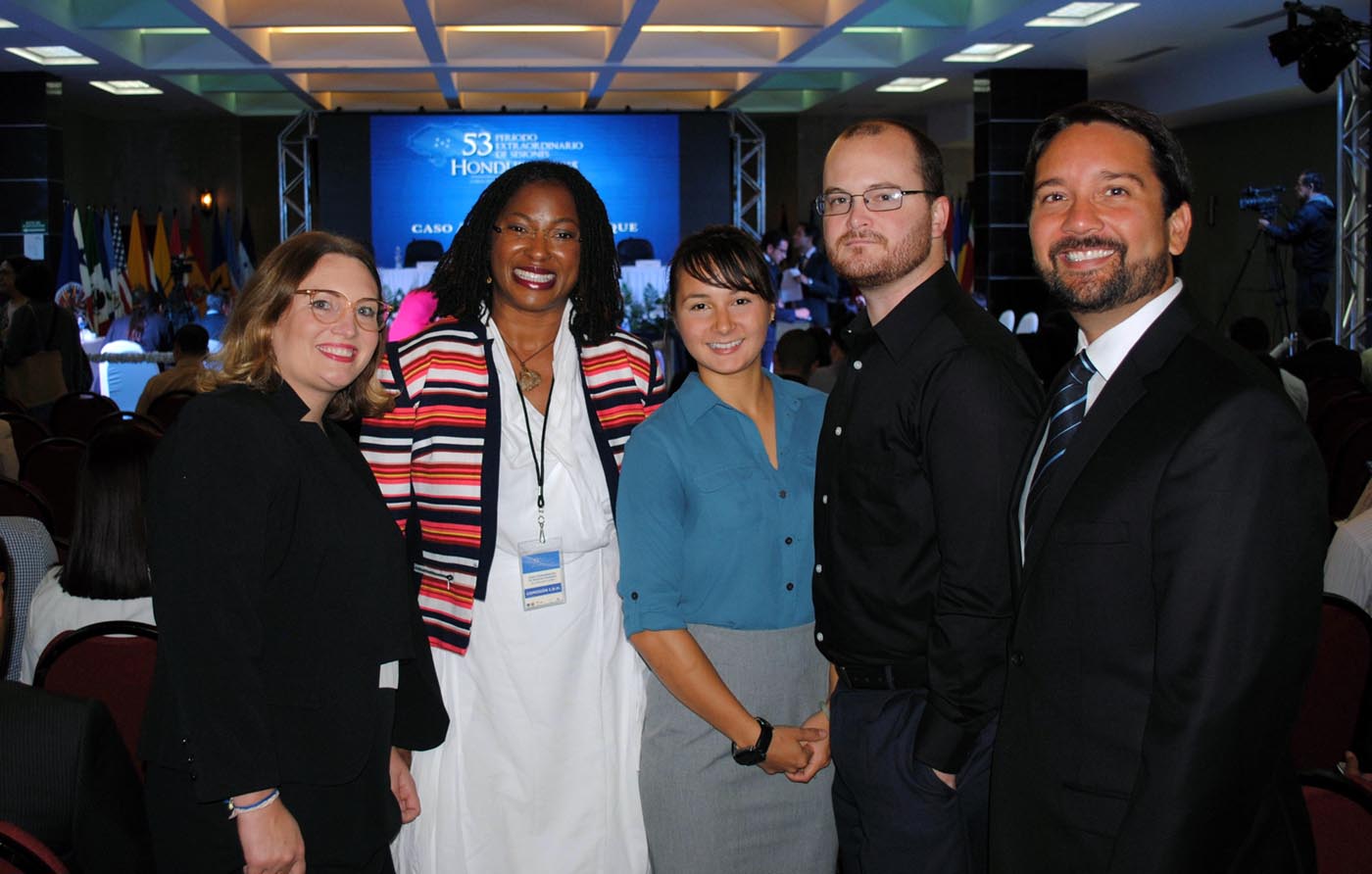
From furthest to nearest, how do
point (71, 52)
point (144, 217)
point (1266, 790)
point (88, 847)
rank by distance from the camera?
A: point (144, 217), point (71, 52), point (88, 847), point (1266, 790)

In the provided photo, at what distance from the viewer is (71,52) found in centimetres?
1159

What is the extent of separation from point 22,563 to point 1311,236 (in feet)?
35.4

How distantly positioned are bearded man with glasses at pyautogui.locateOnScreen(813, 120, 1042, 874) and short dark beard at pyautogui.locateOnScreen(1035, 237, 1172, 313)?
0.75 feet

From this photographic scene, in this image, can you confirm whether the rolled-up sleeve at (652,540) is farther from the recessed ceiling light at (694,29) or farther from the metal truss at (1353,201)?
the recessed ceiling light at (694,29)

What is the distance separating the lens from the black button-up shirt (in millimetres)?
1777

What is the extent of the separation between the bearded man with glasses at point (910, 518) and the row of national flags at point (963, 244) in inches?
505

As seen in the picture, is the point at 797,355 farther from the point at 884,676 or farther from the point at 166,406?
the point at 884,676

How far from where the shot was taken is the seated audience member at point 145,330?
12.0m

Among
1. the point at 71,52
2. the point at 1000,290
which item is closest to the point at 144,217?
the point at 71,52

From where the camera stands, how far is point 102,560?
8.75 ft

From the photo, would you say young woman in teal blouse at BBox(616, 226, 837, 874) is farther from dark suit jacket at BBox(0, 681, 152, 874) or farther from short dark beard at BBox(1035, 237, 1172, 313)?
dark suit jacket at BBox(0, 681, 152, 874)

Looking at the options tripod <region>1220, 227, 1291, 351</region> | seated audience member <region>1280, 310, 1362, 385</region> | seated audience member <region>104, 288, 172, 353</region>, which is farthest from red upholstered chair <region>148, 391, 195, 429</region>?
tripod <region>1220, 227, 1291, 351</region>

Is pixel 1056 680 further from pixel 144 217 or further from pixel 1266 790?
pixel 144 217

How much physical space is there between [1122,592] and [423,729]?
1.25 metres
